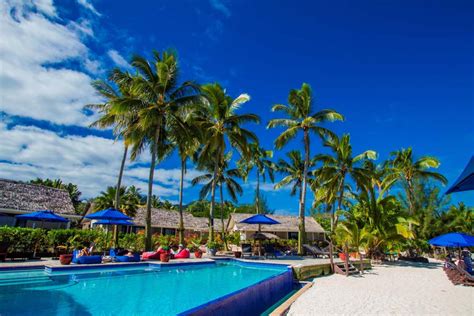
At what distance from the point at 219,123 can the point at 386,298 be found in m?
15.1

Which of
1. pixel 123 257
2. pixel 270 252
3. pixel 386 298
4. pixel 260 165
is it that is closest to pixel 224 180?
pixel 260 165

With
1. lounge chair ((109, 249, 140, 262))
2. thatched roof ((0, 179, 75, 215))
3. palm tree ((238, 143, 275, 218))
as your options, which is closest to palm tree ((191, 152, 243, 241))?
palm tree ((238, 143, 275, 218))

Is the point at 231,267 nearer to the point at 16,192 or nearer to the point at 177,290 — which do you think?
the point at 177,290

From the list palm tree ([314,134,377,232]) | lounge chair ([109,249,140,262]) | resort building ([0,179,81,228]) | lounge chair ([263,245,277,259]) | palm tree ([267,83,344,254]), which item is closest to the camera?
lounge chair ([109,249,140,262])

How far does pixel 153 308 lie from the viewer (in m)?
A: 7.06

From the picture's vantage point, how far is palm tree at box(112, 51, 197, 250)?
1736 centimetres

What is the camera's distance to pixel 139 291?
350 inches

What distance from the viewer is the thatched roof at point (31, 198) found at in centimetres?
2011

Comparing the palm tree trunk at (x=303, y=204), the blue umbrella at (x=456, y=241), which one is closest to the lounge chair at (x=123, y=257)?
the palm tree trunk at (x=303, y=204)

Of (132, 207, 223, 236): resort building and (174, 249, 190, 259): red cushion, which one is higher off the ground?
(132, 207, 223, 236): resort building

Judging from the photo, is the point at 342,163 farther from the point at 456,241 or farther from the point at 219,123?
the point at 456,241

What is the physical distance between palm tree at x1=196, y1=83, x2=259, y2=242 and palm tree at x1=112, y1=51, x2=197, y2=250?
159cm

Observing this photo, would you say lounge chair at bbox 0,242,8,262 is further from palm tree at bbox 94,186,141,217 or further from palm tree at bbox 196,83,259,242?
palm tree at bbox 94,186,141,217

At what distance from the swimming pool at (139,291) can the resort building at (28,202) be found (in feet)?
36.9
